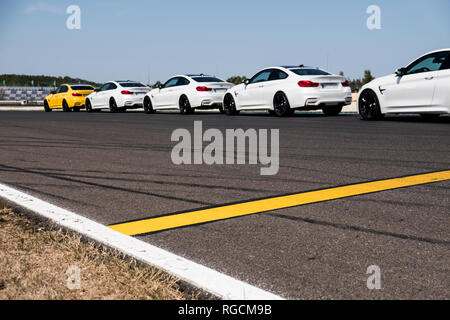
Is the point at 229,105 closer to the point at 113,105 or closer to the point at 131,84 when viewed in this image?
the point at 131,84

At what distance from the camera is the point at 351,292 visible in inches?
98.6

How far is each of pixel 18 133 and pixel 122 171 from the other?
6350 mm

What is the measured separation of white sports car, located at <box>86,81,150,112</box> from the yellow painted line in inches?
762

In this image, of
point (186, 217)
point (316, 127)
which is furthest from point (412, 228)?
point (316, 127)

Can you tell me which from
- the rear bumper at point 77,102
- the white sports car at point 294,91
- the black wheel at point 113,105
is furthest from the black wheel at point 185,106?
the rear bumper at point 77,102

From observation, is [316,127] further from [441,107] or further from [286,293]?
[286,293]

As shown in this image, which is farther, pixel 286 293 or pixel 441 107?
pixel 441 107

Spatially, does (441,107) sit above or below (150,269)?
above

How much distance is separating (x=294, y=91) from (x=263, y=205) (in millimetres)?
11230

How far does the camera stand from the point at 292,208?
163 inches

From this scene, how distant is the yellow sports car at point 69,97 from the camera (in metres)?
27.6

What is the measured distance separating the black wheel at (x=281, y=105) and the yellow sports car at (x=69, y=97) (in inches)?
580

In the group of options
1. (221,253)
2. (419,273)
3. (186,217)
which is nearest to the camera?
(419,273)

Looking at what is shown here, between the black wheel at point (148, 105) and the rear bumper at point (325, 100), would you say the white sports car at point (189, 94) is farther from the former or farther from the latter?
the rear bumper at point (325, 100)
